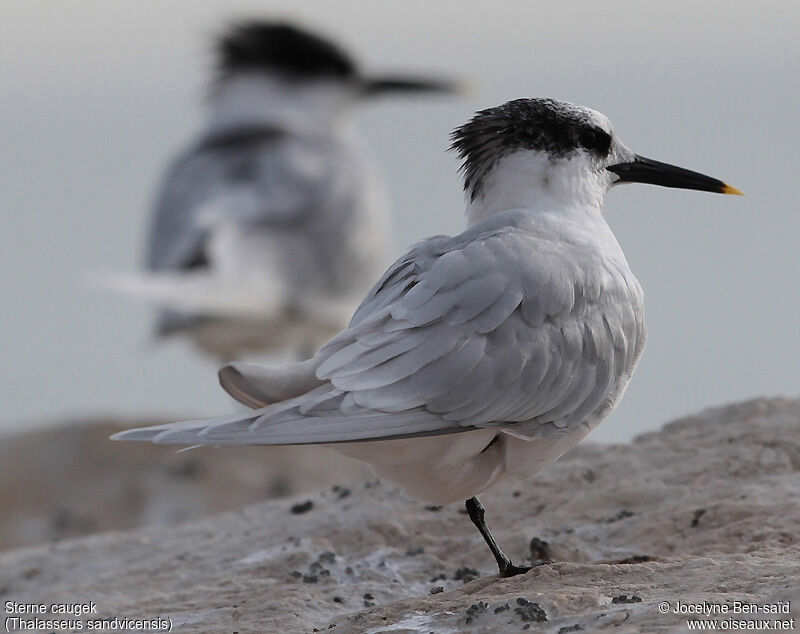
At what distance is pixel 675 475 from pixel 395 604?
152 centimetres

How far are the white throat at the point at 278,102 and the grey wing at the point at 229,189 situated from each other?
24.8 inches

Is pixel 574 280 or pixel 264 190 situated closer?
pixel 574 280

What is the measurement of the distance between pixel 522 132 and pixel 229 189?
260 inches

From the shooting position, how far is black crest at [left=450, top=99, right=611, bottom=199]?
428 cm

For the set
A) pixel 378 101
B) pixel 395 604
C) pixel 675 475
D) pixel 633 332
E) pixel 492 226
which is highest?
pixel 378 101

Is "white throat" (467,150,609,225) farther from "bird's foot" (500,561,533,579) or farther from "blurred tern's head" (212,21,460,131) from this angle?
"blurred tern's head" (212,21,460,131)

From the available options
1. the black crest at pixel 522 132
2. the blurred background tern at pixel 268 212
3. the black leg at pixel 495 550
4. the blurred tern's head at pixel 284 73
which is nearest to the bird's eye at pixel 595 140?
the black crest at pixel 522 132

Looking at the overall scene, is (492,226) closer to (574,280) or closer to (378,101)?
(574,280)

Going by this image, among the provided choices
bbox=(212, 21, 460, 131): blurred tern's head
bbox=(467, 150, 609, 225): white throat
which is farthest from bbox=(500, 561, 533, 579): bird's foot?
bbox=(212, 21, 460, 131): blurred tern's head

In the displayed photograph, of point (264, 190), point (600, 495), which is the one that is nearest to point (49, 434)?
point (264, 190)

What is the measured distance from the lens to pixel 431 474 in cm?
376

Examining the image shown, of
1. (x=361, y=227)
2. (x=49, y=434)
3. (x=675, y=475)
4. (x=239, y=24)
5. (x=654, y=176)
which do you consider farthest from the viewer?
(x=239, y=24)

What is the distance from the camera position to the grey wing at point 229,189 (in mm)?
10258

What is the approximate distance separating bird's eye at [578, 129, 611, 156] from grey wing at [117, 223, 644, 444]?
0.55 metres
